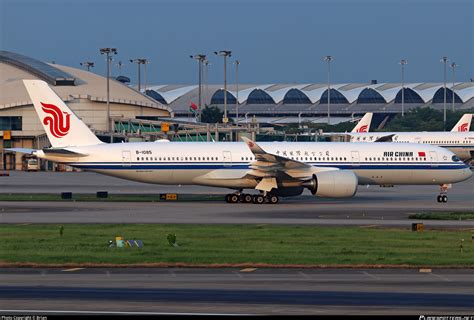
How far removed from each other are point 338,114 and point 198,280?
174m

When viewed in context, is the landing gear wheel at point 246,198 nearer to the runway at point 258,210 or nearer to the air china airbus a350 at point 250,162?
the air china airbus a350 at point 250,162

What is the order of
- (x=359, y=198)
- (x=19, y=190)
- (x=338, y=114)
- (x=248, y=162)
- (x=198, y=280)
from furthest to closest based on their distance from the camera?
(x=338, y=114), (x=19, y=190), (x=359, y=198), (x=248, y=162), (x=198, y=280)

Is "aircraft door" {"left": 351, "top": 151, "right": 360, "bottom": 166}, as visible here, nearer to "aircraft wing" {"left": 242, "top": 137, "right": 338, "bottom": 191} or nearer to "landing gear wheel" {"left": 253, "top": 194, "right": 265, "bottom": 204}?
"aircraft wing" {"left": 242, "top": 137, "right": 338, "bottom": 191}

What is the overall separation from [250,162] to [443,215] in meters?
12.5

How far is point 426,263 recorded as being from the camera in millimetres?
28797

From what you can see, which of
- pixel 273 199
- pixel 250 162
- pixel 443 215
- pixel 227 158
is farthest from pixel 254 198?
pixel 443 215

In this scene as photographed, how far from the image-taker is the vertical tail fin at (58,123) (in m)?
54.8

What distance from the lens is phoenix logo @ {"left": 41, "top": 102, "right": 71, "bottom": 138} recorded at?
180 feet

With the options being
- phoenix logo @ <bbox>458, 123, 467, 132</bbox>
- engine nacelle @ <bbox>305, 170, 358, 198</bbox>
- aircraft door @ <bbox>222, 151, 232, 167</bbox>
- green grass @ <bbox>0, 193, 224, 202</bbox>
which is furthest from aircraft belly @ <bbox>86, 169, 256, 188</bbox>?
phoenix logo @ <bbox>458, 123, 467, 132</bbox>

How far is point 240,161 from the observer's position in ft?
180

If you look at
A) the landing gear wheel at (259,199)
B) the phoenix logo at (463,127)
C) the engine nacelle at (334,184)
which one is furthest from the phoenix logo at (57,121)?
the phoenix logo at (463,127)

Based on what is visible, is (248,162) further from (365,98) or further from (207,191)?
(365,98)

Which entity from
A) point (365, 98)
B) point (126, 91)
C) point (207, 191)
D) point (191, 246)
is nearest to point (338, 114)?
point (365, 98)

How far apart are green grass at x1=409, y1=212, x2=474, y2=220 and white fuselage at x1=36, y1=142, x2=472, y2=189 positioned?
851 cm
